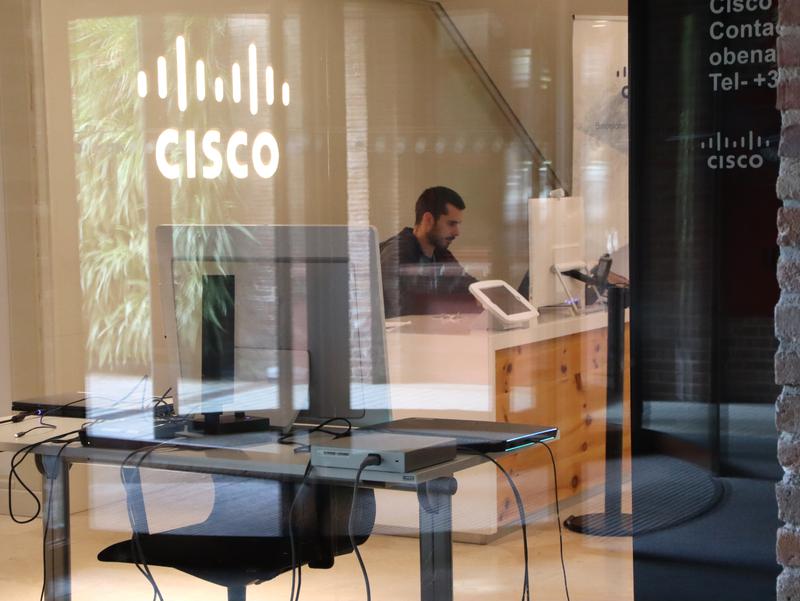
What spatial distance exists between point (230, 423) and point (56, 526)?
0.59 meters

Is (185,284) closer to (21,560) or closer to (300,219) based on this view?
(21,560)

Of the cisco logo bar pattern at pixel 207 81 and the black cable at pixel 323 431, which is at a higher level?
the cisco logo bar pattern at pixel 207 81

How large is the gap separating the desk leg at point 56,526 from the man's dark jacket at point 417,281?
1.64m

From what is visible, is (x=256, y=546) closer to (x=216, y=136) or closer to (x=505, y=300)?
(x=505, y=300)

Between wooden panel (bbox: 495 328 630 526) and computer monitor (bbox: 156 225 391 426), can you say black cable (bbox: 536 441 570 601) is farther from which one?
computer monitor (bbox: 156 225 391 426)

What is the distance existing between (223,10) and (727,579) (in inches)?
119

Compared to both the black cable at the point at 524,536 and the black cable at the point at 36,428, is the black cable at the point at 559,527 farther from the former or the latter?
the black cable at the point at 36,428

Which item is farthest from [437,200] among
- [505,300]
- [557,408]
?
[557,408]

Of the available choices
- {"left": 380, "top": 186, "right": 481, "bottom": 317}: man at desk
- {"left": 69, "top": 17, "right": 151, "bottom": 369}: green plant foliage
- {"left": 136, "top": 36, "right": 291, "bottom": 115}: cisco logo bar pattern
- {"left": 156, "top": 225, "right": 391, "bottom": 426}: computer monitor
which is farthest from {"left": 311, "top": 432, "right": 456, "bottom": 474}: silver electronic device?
{"left": 136, "top": 36, "right": 291, "bottom": 115}: cisco logo bar pattern

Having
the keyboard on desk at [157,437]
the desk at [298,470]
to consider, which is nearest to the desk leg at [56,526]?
the desk at [298,470]

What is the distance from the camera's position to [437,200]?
4.20 metres

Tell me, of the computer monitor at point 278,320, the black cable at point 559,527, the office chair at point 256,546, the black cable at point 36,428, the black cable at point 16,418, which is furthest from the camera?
the black cable at point 559,527

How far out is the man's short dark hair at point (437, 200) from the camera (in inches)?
164

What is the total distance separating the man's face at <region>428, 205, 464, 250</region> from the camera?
4.19 metres
